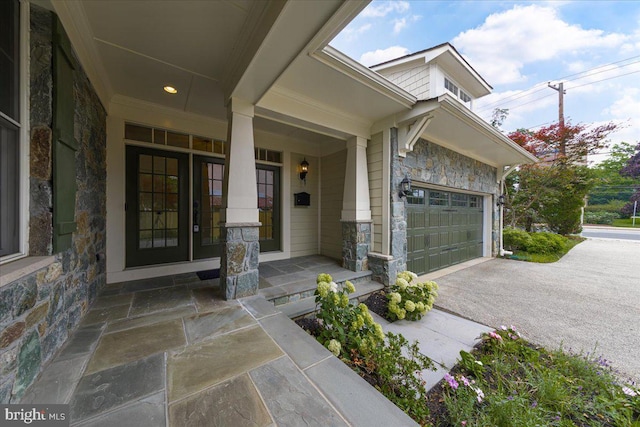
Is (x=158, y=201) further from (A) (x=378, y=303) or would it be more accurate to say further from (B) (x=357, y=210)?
(A) (x=378, y=303)

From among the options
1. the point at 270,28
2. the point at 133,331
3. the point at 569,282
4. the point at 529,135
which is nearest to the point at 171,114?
the point at 270,28

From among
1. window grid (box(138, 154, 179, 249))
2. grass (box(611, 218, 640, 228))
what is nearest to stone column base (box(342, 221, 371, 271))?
window grid (box(138, 154, 179, 249))

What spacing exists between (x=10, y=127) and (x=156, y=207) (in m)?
2.15

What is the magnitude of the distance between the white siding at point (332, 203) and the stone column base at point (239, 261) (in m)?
2.13

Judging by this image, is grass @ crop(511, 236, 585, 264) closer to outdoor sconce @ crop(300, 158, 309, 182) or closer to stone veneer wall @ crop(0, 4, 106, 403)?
outdoor sconce @ crop(300, 158, 309, 182)

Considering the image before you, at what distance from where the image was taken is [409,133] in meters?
3.40

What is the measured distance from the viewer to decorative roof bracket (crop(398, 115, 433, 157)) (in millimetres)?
3299

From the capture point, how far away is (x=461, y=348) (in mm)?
2207

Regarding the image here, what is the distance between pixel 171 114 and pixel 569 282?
768cm

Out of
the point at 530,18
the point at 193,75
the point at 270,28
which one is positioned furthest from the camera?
the point at 530,18

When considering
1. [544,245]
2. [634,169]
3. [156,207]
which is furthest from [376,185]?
[634,169]

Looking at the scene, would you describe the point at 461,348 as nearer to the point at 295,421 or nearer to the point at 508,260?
the point at 295,421

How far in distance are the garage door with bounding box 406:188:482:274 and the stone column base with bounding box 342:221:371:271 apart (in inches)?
40.4

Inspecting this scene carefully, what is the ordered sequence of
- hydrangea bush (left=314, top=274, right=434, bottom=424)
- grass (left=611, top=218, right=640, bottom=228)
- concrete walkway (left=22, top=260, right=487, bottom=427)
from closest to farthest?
1. concrete walkway (left=22, top=260, right=487, bottom=427)
2. hydrangea bush (left=314, top=274, right=434, bottom=424)
3. grass (left=611, top=218, right=640, bottom=228)
